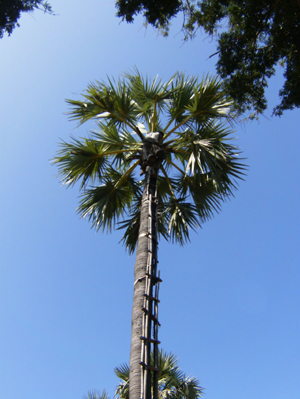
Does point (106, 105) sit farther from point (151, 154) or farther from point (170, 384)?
point (170, 384)

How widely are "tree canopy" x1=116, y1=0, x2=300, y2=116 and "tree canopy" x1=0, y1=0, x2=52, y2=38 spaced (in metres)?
1.82

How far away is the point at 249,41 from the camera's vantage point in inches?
248

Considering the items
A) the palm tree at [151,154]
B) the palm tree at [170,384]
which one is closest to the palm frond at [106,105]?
the palm tree at [151,154]

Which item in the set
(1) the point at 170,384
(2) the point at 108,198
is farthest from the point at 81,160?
(1) the point at 170,384

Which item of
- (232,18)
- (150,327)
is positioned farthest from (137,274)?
(232,18)

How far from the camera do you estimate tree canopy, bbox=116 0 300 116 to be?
5.99 meters

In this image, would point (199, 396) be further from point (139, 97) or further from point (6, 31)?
point (6, 31)

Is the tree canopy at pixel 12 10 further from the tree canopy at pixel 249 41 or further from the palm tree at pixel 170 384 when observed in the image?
the palm tree at pixel 170 384

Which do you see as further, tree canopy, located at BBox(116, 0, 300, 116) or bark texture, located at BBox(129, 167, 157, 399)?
tree canopy, located at BBox(116, 0, 300, 116)

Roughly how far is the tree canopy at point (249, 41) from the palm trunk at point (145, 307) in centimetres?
248

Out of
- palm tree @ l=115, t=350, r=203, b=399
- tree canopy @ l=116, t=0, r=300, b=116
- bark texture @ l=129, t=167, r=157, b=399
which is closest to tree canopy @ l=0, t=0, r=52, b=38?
tree canopy @ l=116, t=0, r=300, b=116

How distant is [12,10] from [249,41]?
3.84 meters

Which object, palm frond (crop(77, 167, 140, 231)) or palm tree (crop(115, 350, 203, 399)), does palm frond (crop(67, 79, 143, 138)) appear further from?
palm tree (crop(115, 350, 203, 399))

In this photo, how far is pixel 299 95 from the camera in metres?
6.07
